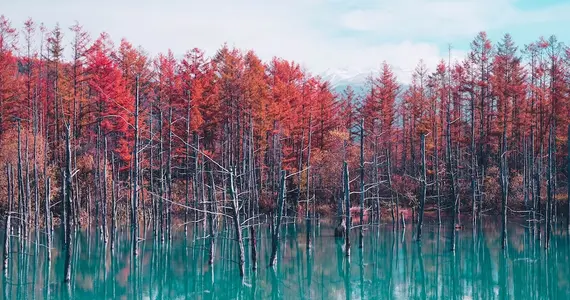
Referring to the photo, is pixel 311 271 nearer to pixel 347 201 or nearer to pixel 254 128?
pixel 347 201

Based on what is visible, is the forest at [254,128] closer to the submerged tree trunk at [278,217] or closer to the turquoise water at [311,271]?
the turquoise water at [311,271]

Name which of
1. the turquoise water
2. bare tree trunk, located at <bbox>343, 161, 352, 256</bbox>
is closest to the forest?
the turquoise water

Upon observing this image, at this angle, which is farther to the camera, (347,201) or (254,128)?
(254,128)

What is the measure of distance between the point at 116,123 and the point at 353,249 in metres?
17.4

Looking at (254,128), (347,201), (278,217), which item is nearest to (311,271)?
(347,201)

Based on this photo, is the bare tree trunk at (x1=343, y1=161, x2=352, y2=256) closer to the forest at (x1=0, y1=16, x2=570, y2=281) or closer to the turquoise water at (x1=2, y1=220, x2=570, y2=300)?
the turquoise water at (x1=2, y1=220, x2=570, y2=300)

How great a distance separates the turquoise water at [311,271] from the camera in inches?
708

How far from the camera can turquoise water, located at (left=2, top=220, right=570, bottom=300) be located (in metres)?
18.0

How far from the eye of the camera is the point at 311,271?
71.7 ft

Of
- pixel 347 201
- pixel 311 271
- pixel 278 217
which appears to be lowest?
pixel 311 271

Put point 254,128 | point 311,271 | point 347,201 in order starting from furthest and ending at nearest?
point 254,128 → point 347,201 → point 311,271

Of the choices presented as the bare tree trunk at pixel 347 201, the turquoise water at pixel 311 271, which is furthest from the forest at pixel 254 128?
the bare tree trunk at pixel 347 201

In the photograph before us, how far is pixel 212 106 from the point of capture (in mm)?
36781

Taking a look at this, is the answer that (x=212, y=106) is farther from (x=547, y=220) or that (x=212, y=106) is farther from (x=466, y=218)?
(x=547, y=220)
